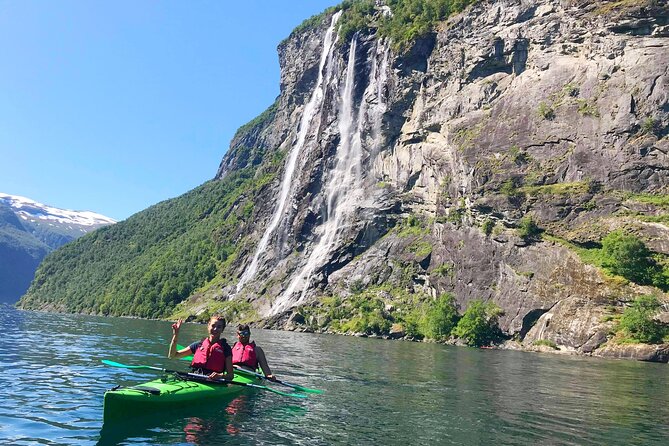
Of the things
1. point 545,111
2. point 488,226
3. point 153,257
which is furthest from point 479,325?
point 153,257

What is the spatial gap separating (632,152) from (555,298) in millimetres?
18707

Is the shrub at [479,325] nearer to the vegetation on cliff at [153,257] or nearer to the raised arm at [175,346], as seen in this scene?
the raised arm at [175,346]

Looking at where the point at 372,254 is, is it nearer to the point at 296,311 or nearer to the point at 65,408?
the point at 296,311

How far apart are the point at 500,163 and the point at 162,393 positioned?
189ft

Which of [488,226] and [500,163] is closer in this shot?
[488,226]

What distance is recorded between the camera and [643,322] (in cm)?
4062

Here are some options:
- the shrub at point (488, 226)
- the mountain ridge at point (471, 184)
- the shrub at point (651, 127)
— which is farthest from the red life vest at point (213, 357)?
the shrub at point (651, 127)

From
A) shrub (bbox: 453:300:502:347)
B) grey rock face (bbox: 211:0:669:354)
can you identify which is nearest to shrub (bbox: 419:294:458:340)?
shrub (bbox: 453:300:502:347)

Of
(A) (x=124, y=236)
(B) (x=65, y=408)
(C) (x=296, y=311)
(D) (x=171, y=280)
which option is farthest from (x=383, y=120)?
(A) (x=124, y=236)

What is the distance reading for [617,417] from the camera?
15680 mm

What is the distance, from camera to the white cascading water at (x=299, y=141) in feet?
313

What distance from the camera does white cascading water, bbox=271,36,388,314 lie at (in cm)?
7950

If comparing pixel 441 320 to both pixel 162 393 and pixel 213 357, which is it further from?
pixel 162 393

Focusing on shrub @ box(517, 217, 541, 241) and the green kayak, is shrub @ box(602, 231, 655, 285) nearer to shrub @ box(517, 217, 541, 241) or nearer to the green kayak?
shrub @ box(517, 217, 541, 241)
